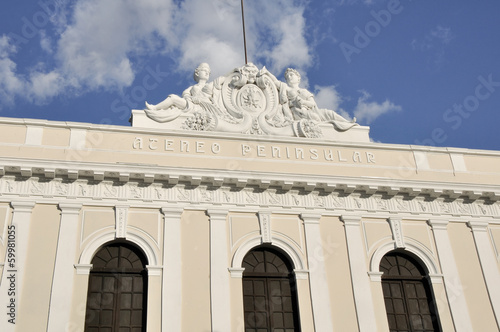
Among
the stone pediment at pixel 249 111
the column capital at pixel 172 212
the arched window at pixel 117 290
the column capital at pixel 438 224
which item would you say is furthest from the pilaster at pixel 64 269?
the column capital at pixel 438 224

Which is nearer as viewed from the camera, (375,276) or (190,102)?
(375,276)

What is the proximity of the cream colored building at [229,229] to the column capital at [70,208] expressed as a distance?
5 cm

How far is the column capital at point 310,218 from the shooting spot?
59.4 feet

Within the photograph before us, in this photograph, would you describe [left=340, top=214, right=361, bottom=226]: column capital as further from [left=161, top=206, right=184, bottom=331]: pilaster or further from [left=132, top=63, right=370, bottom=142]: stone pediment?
[left=161, top=206, right=184, bottom=331]: pilaster

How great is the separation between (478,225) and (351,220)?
4.10m

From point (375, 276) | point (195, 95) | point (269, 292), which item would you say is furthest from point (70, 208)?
point (375, 276)

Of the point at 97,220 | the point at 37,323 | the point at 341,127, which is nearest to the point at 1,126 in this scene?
the point at 97,220

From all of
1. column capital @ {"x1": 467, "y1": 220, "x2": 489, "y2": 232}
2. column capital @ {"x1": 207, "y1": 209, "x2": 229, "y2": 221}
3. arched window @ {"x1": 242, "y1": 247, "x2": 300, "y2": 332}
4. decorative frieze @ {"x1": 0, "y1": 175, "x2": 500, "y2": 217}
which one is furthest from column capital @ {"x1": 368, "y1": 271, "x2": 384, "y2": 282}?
column capital @ {"x1": 207, "y1": 209, "x2": 229, "y2": 221}

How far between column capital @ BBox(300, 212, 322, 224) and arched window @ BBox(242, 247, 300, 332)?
4.01 feet

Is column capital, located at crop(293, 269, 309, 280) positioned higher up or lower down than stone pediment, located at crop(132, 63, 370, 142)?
lower down

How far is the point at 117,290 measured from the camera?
16250 millimetres

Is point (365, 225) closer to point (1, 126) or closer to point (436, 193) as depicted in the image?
point (436, 193)

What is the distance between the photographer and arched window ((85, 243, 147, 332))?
15766 mm

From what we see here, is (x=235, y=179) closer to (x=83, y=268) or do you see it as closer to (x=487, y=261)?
(x=83, y=268)
